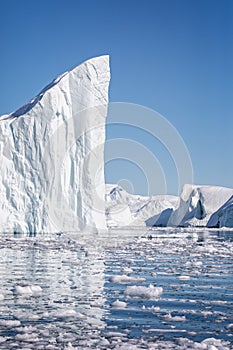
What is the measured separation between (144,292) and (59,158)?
2503cm

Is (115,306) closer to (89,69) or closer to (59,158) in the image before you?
(59,158)

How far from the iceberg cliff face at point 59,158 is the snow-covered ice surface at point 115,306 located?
17.6 meters

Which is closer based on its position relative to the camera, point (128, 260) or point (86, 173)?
point (128, 260)

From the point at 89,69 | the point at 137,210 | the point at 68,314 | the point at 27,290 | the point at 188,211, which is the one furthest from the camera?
the point at 137,210

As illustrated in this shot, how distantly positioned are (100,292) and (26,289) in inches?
53.3

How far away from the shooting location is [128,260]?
15.6 m

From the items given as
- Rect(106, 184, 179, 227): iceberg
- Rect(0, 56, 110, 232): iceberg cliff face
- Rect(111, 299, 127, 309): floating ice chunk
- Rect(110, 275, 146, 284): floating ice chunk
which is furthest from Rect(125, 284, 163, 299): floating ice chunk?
Rect(106, 184, 179, 227): iceberg

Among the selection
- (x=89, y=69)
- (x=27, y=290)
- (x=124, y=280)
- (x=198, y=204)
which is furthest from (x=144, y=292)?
(x=198, y=204)

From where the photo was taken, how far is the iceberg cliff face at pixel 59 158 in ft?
104

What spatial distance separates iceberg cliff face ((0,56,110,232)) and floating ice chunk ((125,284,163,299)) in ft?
74.7

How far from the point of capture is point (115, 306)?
7941mm

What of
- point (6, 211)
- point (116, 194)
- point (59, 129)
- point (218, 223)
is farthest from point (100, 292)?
point (116, 194)

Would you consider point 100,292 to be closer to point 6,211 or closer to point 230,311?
point 230,311

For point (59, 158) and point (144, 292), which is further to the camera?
point (59, 158)
